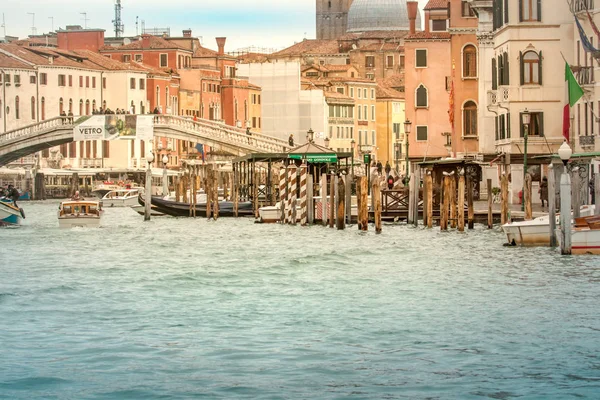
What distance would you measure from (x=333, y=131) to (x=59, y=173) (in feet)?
68.9

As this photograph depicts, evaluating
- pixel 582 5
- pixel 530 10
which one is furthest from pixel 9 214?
pixel 582 5

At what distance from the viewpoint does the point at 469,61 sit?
51.1m

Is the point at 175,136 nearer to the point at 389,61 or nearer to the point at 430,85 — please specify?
the point at 430,85

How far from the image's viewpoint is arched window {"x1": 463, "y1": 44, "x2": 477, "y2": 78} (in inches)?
1996

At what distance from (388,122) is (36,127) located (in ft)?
140

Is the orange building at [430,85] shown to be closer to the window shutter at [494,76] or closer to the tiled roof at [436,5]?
the tiled roof at [436,5]

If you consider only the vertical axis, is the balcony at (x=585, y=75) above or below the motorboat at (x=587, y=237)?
above

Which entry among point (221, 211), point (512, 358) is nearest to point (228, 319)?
point (512, 358)

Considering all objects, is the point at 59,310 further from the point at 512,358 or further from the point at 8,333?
the point at 512,358

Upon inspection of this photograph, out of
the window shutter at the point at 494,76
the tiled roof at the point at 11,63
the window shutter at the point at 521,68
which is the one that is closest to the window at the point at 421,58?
the window shutter at the point at 494,76

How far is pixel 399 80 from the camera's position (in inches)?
4144

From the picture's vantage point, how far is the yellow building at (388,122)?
99.8 meters

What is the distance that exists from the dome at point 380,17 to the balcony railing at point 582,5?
81.9 metres

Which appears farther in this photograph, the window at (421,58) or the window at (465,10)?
the window at (421,58)
